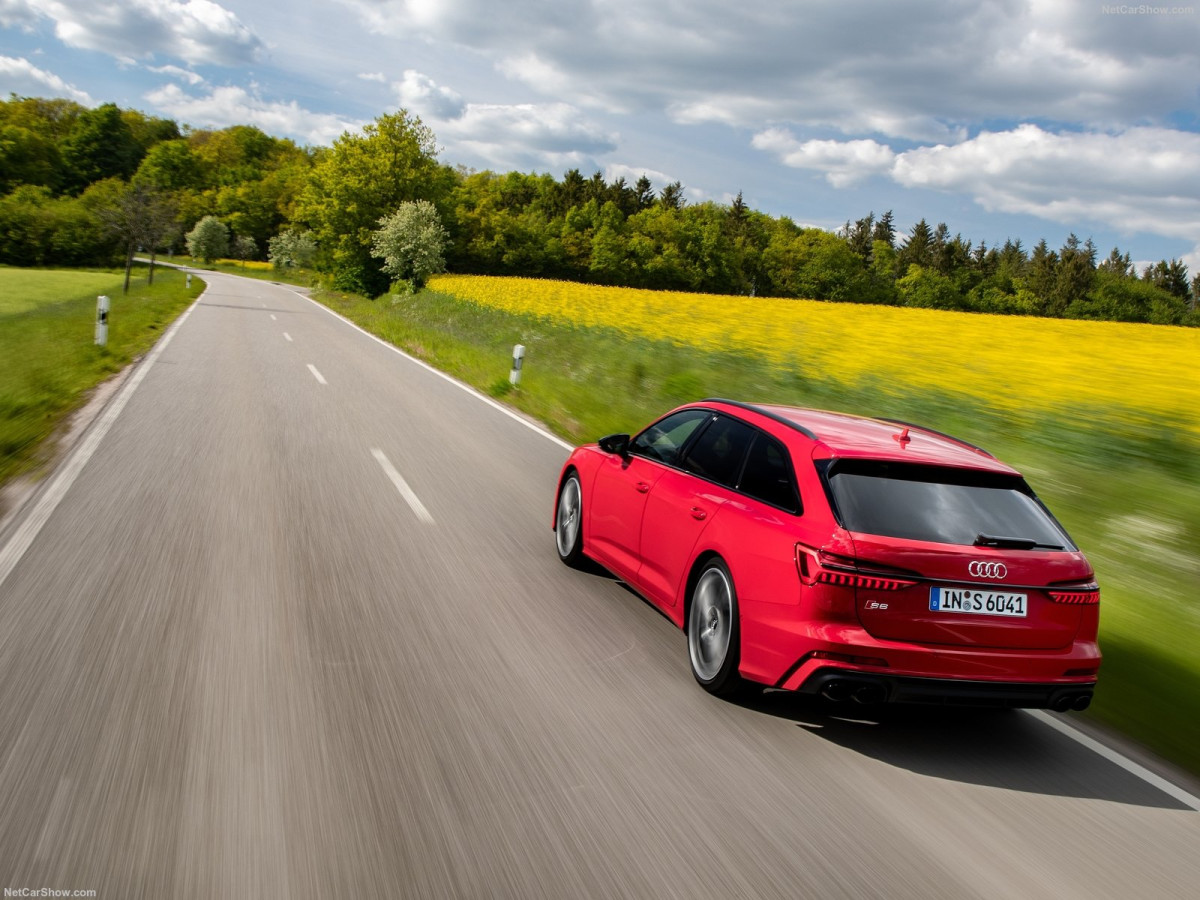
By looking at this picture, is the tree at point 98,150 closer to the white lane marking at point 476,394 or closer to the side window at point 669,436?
the white lane marking at point 476,394

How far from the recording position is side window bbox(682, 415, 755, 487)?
5.02 m

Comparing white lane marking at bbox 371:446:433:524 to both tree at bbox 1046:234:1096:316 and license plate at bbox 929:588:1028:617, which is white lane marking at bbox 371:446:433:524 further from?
tree at bbox 1046:234:1096:316

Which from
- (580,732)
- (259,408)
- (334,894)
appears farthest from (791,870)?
(259,408)

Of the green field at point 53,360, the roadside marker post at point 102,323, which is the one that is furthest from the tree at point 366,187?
the roadside marker post at point 102,323

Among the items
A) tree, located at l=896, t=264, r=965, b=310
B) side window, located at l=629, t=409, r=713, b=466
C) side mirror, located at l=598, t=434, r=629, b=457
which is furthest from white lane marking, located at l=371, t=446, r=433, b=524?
tree, located at l=896, t=264, r=965, b=310

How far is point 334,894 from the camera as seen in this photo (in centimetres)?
274

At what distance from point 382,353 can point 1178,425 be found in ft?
57.1

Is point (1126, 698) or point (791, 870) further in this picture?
point (1126, 698)

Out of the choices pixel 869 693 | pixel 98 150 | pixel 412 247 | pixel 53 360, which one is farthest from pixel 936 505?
pixel 98 150

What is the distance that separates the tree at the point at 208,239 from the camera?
10306cm

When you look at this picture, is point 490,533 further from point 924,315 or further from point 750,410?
point 924,315

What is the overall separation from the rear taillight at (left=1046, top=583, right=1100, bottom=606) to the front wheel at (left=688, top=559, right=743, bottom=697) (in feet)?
4.64

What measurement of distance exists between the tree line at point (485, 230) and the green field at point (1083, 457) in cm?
3319

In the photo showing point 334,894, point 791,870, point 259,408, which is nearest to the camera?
point 334,894
